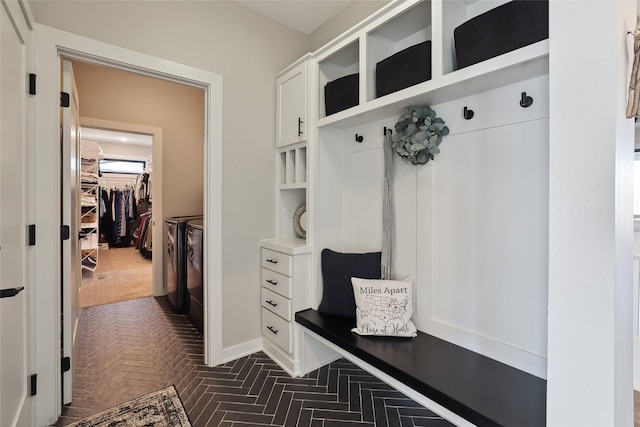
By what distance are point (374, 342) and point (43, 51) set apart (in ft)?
8.47

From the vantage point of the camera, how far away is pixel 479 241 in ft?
5.72

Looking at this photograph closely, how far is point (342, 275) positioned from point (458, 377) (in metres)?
1.00

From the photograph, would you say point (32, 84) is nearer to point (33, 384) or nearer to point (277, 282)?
point (33, 384)

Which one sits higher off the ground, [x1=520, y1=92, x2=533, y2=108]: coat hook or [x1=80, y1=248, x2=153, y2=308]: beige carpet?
[x1=520, y1=92, x2=533, y2=108]: coat hook

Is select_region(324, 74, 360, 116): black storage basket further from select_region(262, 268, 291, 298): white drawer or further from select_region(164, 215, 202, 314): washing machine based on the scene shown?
select_region(164, 215, 202, 314): washing machine

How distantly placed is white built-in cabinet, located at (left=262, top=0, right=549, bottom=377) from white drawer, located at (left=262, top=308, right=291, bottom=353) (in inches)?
0.8

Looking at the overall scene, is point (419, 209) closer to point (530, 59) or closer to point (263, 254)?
point (530, 59)

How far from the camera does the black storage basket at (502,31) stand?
132 centimetres

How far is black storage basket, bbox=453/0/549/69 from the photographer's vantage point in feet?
4.33

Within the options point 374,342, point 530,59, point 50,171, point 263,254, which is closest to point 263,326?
point 263,254

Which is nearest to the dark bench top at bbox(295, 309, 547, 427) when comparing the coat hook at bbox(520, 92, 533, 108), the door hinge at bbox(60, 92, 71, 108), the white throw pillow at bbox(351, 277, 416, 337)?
the white throw pillow at bbox(351, 277, 416, 337)

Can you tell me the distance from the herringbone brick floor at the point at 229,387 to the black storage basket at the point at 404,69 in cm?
199

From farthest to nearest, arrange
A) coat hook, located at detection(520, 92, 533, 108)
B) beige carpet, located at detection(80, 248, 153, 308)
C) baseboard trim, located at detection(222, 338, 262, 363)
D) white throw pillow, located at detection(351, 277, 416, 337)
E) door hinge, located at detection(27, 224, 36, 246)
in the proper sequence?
beige carpet, located at detection(80, 248, 153, 308)
baseboard trim, located at detection(222, 338, 262, 363)
white throw pillow, located at detection(351, 277, 416, 337)
door hinge, located at detection(27, 224, 36, 246)
coat hook, located at detection(520, 92, 533, 108)

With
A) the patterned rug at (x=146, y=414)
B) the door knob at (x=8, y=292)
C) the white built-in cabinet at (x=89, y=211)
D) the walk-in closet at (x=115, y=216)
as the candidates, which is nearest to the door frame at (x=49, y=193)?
the patterned rug at (x=146, y=414)
